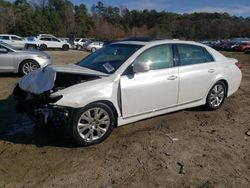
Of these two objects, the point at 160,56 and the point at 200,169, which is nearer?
the point at 200,169

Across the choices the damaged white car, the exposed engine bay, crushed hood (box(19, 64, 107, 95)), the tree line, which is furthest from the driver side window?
the tree line

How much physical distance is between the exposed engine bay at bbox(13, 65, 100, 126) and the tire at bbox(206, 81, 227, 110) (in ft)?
8.77

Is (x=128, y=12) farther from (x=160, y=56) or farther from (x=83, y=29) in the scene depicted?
(x=160, y=56)

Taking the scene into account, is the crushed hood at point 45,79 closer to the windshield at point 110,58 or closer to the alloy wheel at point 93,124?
the windshield at point 110,58

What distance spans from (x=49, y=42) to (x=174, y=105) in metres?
32.5

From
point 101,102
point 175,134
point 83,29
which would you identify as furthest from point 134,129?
point 83,29

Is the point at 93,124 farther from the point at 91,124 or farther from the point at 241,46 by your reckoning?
the point at 241,46

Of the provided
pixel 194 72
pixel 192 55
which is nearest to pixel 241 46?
pixel 192 55

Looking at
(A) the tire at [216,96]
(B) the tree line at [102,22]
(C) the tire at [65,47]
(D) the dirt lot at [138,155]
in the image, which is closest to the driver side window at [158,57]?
(D) the dirt lot at [138,155]

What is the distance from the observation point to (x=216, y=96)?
21.4 feet

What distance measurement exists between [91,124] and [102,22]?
3566 inches

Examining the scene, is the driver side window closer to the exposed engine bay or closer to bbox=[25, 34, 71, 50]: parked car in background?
the exposed engine bay

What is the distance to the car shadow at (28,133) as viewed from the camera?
4787mm

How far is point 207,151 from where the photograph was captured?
454cm
